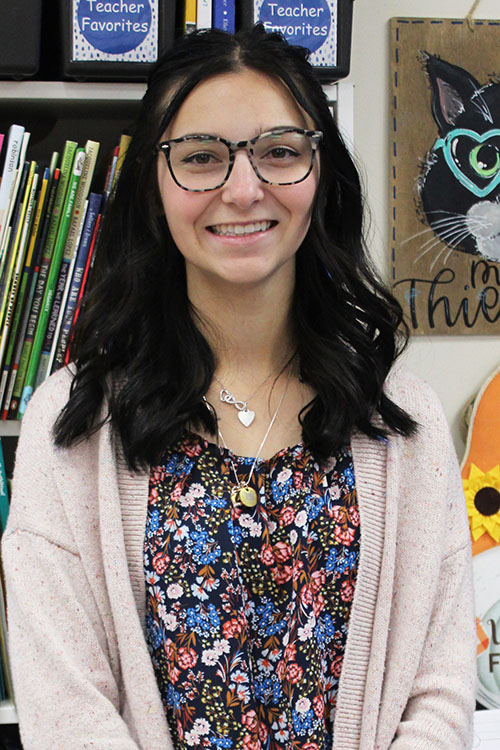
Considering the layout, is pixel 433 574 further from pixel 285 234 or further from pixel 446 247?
pixel 446 247

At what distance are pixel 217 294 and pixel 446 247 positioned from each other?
2.18ft

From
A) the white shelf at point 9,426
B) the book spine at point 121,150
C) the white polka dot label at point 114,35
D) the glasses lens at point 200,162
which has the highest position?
the white polka dot label at point 114,35

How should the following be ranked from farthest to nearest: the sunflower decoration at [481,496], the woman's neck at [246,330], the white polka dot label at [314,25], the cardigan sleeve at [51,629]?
the sunflower decoration at [481,496]
the white polka dot label at [314,25]
the woman's neck at [246,330]
the cardigan sleeve at [51,629]

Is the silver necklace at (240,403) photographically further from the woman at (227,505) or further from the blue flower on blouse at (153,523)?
the blue flower on blouse at (153,523)

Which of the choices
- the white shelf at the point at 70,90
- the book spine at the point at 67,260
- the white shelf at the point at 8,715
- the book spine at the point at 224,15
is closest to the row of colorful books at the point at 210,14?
the book spine at the point at 224,15

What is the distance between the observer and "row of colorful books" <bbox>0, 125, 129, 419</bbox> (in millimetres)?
1181

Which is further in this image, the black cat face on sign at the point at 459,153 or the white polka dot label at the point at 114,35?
the black cat face on sign at the point at 459,153

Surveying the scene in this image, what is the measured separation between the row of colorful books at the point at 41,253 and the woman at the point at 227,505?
0.16 m

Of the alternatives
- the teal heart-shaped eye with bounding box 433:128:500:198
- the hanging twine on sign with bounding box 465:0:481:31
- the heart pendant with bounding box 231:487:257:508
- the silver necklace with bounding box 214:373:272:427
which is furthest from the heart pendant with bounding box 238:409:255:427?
the hanging twine on sign with bounding box 465:0:481:31

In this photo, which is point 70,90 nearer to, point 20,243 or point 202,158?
point 20,243

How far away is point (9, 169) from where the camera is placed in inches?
46.3

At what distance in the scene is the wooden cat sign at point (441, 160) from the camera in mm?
1518

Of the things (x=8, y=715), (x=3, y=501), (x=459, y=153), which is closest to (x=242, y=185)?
(x=3, y=501)

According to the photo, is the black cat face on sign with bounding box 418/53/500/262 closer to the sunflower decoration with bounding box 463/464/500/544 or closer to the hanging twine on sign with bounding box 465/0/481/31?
the hanging twine on sign with bounding box 465/0/481/31
